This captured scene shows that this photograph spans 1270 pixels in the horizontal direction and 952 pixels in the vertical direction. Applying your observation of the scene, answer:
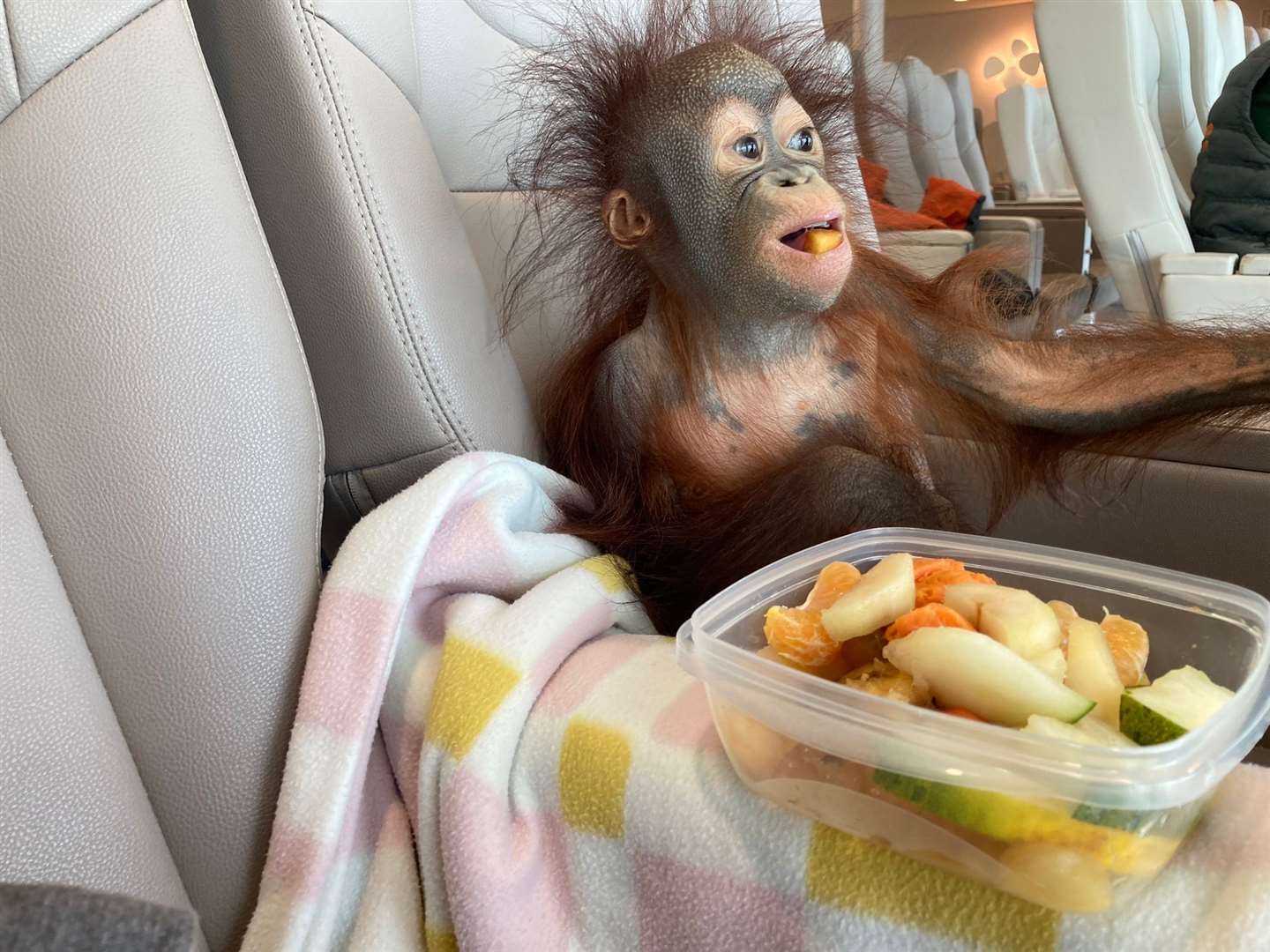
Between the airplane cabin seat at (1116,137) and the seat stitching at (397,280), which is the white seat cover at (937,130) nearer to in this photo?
the airplane cabin seat at (1116,137)

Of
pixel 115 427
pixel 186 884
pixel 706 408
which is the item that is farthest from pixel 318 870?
pixel 706 408

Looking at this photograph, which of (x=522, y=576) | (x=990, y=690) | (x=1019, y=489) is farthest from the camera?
(x=1019, y=489)

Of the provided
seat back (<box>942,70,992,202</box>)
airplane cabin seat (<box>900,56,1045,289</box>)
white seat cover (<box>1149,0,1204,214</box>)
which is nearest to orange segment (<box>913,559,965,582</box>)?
white seat cover (<box>1149,0,1204,214</box>)

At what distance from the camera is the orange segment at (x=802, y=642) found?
390 mm

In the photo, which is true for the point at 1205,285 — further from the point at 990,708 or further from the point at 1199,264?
the point at 990,708

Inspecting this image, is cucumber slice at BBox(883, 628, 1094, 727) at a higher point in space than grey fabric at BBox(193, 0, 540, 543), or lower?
lower

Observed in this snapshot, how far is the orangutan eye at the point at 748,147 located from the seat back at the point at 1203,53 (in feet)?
6.16

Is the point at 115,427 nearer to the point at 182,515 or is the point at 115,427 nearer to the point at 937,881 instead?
the point at 182,515

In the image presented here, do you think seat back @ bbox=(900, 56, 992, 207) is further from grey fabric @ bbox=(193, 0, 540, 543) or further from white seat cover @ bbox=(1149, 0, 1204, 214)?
grey fabric @ bbox=(193, 0, 540, 543)

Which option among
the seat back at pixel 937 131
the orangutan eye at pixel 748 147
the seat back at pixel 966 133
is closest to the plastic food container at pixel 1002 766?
the orangutan eye at pixel 748 147

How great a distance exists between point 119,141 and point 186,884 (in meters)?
0.36

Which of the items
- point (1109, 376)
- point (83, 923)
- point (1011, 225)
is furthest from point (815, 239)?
point (1011, 225)

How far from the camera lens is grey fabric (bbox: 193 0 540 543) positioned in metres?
0.55

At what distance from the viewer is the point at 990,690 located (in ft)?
1.09
